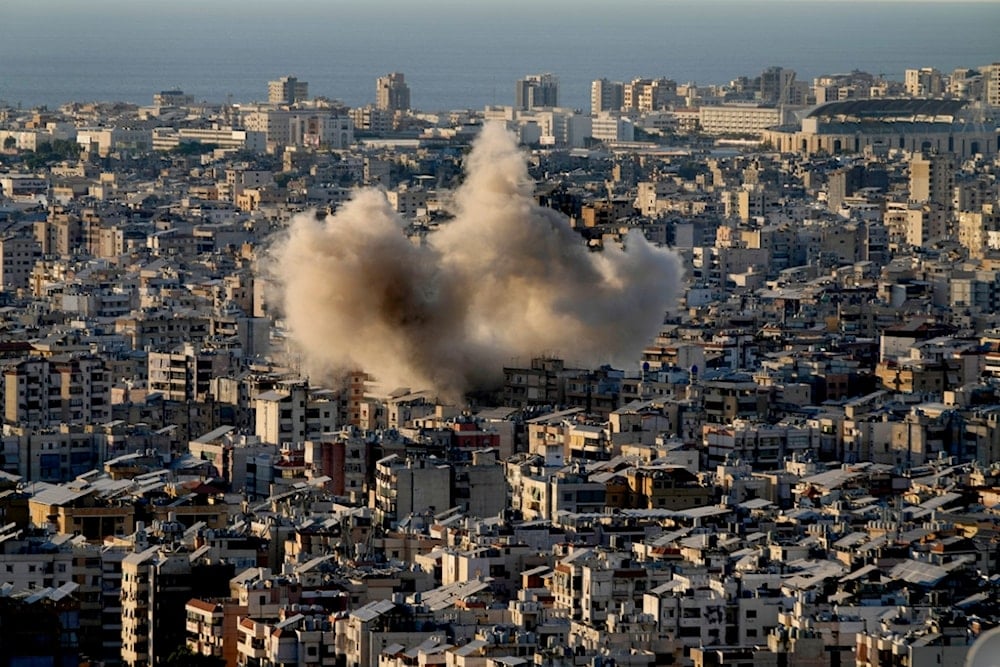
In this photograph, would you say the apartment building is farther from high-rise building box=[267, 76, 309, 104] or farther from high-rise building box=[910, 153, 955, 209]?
high-rise building box=[267, 76, 309, 104]

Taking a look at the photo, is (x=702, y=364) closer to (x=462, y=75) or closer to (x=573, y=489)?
(x=573, y=489)

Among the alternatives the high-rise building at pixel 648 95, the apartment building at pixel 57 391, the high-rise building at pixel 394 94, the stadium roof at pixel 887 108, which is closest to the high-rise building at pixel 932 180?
the stadium roof at pixel 887 108

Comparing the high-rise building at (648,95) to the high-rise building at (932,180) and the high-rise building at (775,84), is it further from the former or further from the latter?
the high-rise building at (932,180)

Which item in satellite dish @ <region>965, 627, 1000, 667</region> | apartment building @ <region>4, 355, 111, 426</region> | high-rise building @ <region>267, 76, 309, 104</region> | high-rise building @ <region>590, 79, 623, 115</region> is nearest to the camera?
satellite dish @ <region>965, 627, 1000, 667</region>

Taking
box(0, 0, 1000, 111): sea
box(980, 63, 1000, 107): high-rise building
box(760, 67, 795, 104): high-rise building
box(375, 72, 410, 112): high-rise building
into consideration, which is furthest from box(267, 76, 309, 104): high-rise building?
box(980, 63, 1000, 107): high-rise building

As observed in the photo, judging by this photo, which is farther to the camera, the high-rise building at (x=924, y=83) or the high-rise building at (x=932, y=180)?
the high-rise building at (x=924, y=83)
